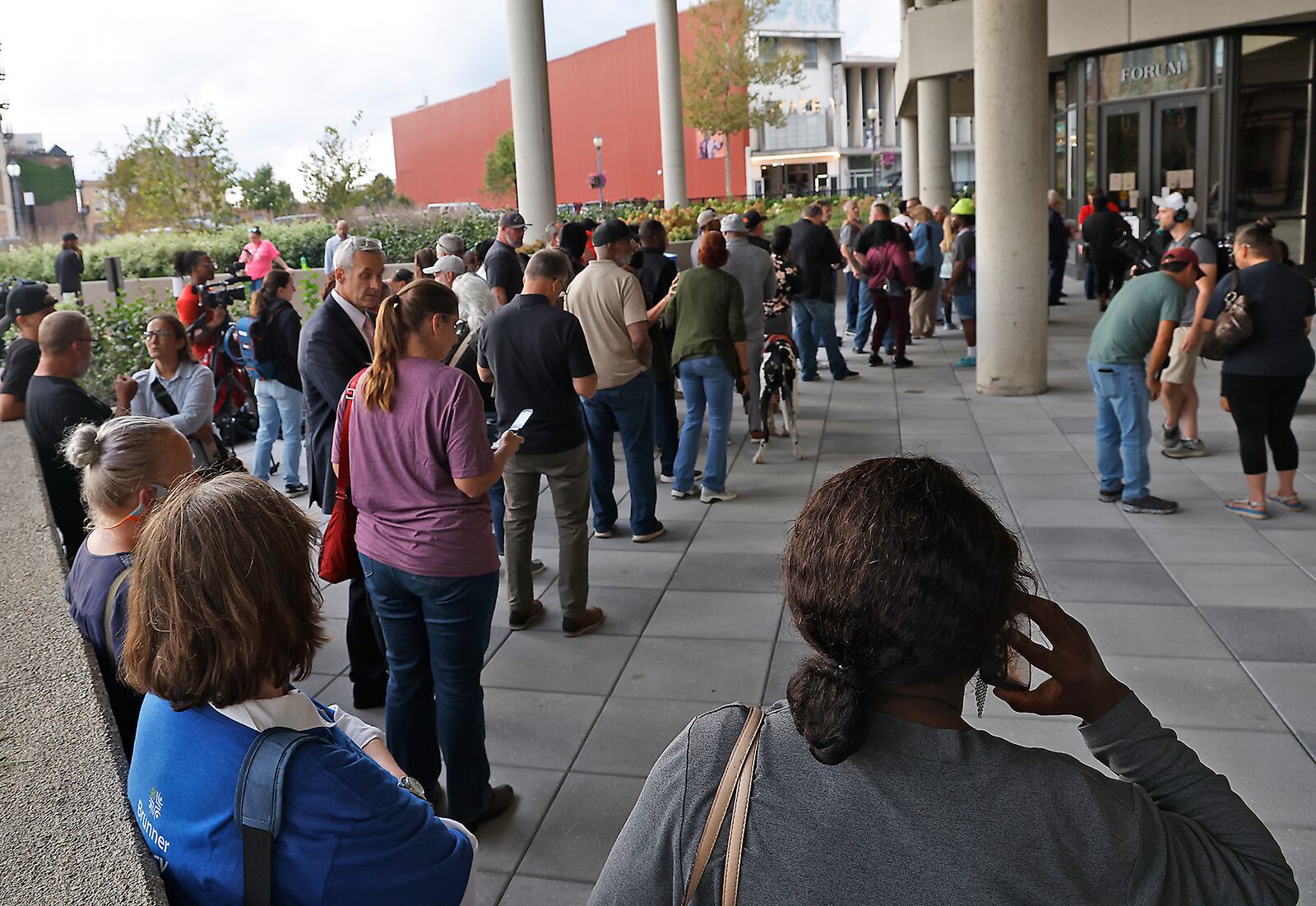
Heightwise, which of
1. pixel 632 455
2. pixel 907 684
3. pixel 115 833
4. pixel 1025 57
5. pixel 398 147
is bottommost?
pixel 632 455

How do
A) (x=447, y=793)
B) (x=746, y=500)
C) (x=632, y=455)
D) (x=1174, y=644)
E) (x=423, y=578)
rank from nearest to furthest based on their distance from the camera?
(x=423, y=578), (x=447, y=793), (x=1174, y=644), (x=632, y=455), (x=746, y=500)

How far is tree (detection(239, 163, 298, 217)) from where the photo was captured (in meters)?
34.2

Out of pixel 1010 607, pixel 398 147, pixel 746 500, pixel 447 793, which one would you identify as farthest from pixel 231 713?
pixel 398 147

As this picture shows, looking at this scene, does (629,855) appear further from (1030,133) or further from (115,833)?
(1030,133)

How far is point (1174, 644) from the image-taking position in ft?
17.0

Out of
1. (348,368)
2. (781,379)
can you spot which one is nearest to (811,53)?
(781,379)

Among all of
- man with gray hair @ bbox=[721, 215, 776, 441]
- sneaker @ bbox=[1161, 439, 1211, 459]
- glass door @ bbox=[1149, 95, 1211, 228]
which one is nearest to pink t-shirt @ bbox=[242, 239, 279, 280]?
man with gray hair @ bbox=[721, 215, 776, 441]

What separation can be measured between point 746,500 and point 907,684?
22.2 ft

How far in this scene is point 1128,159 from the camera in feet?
67.0

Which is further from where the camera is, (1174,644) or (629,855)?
(1174,644)

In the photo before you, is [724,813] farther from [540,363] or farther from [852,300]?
[852,300]

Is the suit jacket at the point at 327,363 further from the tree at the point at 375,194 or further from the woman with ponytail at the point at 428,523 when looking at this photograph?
the tree at the point at 375,194

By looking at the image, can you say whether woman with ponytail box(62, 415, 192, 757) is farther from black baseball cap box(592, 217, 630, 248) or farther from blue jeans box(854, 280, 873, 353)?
blue jeans box(854, 280, 873, 353)

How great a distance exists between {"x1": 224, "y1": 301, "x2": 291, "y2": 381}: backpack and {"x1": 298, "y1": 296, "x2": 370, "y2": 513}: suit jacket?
2.79 metres
